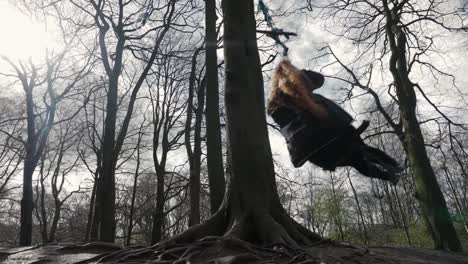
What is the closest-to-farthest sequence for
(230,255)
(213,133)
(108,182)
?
(230,255) < (213,133) < (108,182)

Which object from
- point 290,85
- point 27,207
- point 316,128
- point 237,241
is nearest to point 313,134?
point 316,128

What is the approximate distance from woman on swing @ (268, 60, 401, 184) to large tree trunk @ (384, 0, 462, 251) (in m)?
4.32

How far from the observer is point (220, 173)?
613 cm

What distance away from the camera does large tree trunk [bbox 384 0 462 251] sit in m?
7.30

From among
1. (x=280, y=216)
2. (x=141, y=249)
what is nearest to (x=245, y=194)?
(x=280, y=216)

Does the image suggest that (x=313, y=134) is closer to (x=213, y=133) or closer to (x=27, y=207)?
(x=213, y=133)

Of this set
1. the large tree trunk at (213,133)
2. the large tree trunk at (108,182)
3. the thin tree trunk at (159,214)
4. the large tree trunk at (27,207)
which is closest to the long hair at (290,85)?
the large tree trunk at (213,133)

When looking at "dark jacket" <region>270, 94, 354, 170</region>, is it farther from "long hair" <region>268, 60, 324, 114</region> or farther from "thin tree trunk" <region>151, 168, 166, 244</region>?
"thin tree trunk" <region>151, 168, 166, 244</region>

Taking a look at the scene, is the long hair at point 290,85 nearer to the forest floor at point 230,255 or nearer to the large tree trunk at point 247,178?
the large tree trunk at point 247,178

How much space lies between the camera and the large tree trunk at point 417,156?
24.0ft

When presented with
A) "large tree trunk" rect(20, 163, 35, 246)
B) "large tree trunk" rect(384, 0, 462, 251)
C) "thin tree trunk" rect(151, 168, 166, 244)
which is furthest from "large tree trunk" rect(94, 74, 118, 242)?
"large tree trunk" rect(384, 0, 462, 251)

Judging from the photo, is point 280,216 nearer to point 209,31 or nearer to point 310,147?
point 310,147

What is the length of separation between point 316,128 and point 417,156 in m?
5.69

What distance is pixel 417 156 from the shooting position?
801 centimetres
